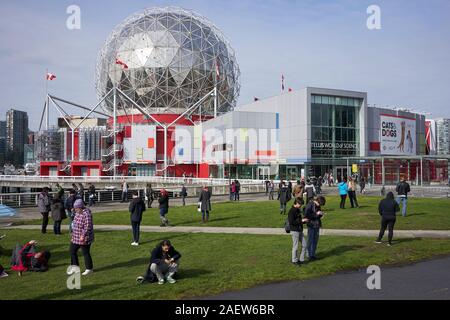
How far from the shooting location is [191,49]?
74750 mm

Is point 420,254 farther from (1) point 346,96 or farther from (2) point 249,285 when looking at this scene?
(1) point 346,96

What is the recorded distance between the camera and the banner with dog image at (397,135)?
58.7 metres

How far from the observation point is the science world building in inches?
2058

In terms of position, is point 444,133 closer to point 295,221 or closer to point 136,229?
point 136,229

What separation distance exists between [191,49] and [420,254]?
2676 inches

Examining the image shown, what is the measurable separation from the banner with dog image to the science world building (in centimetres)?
15

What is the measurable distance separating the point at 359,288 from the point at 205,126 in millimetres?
55647

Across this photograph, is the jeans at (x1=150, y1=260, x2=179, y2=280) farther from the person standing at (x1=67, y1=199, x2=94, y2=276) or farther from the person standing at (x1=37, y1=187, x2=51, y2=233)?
the person standing at (x1=37, y1=187, x2=51, y2=233)

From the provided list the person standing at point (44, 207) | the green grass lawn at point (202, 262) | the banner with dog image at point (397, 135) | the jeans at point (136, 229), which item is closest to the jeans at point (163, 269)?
the green grass lawn at point (202, 262)

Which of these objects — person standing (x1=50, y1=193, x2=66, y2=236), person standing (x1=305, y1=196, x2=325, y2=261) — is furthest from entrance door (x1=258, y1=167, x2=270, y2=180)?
person standing (x1=305, y1=196, x2=325, y2=261)

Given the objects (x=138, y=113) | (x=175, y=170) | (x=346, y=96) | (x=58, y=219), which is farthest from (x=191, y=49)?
(x=58, y=219)

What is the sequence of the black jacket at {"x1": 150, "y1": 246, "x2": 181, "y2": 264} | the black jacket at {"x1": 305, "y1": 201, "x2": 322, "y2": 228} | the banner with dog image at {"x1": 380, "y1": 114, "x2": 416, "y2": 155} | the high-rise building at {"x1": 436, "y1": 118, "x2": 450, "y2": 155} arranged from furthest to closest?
the high-rise building at {"x1": 436, "y1": 118, "x2": 450, "y2": 155} → the banner with dog image at {"x1": 380, "y1": 114, "x2": 416, "y2": 155} → the black jacket at {"x1": 305, "y1": 201, "x2": 322, "y2": 228} → the black jacket at {"x1": 150, "y1": 246, "x2": 181, "y2": 264}

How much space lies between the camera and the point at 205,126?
63.3 meters
